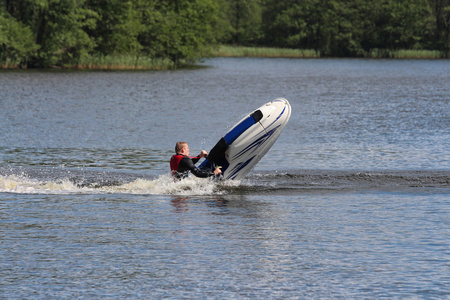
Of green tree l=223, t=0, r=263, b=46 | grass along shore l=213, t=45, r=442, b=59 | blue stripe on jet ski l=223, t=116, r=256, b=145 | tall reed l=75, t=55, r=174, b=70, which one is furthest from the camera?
green tree l=223, t=0, r=263, b=46

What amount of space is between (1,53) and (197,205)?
53.3 meters

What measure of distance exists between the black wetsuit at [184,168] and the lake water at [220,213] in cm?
30

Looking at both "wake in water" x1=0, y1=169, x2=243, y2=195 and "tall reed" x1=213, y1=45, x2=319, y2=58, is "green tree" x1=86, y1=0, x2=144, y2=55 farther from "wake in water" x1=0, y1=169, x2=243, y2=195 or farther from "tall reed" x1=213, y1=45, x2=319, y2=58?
"wake in water" x1=0, y1=169, x2=243, y2=195

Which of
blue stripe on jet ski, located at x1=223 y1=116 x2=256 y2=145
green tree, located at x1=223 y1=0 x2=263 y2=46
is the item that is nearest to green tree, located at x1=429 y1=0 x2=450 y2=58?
green tree, located at x1=223 y1=0 x2=263 y2=46

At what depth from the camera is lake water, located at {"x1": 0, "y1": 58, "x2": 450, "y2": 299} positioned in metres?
8.46

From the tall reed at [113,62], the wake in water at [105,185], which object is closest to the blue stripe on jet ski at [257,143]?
the wake in water at [105,185]

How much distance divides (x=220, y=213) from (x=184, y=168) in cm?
219

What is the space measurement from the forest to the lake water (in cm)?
3619

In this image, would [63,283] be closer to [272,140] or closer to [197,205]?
[197,205]

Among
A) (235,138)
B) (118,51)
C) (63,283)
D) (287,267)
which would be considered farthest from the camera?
(118,51)

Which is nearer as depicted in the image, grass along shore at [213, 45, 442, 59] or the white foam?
the white foam

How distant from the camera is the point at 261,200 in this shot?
13.8 m

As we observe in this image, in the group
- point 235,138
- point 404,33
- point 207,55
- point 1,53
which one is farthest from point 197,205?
point 404,33

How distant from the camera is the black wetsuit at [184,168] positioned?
14.2 m
